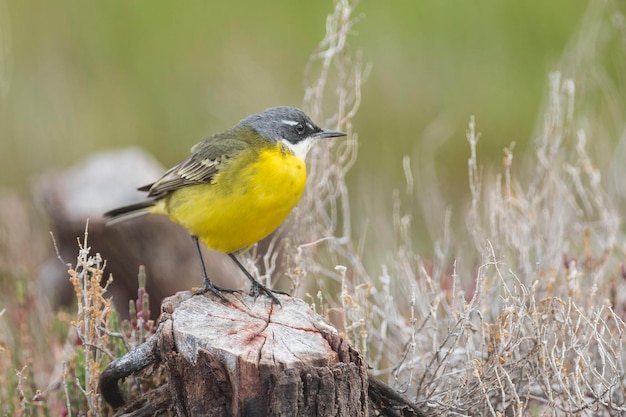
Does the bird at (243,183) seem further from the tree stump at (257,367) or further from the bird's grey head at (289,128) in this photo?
the tree stump at (257,367)

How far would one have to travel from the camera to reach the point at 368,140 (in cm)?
1184

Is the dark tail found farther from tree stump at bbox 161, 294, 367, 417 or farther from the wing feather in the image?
tree stump at bbox 161, 294, 367, 417

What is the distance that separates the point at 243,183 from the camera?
5.65 m

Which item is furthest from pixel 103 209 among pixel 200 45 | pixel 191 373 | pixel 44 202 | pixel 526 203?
pixel 200 45

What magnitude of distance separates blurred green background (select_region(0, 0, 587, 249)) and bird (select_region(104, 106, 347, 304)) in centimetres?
504

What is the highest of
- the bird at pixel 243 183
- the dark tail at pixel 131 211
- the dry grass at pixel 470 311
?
the bird at pixel 243 183

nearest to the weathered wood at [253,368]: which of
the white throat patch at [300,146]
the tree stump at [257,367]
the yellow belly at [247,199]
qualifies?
the tree stump at [257,367]

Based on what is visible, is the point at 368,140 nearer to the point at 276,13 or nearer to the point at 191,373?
the point at 276,13

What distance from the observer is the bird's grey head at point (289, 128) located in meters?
5.99

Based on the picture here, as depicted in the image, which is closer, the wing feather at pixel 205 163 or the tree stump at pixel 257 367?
the tree stump at pixel 257 367

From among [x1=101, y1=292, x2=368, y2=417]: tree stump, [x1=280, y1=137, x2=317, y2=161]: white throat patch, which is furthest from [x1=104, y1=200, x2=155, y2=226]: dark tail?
[x1=101, y1=292, x2=368, y2=417]: tree stump

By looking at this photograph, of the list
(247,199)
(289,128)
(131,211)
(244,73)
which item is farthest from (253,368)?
(244,73)

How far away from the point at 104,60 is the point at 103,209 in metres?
5.31

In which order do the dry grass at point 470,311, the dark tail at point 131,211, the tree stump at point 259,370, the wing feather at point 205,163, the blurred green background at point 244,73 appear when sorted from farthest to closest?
the blurred green background at point 244,73
the dark tail at point 131,211
the wing feather at point 205,163
the dry grass at point 470,311
the tree stump at point 259,370
